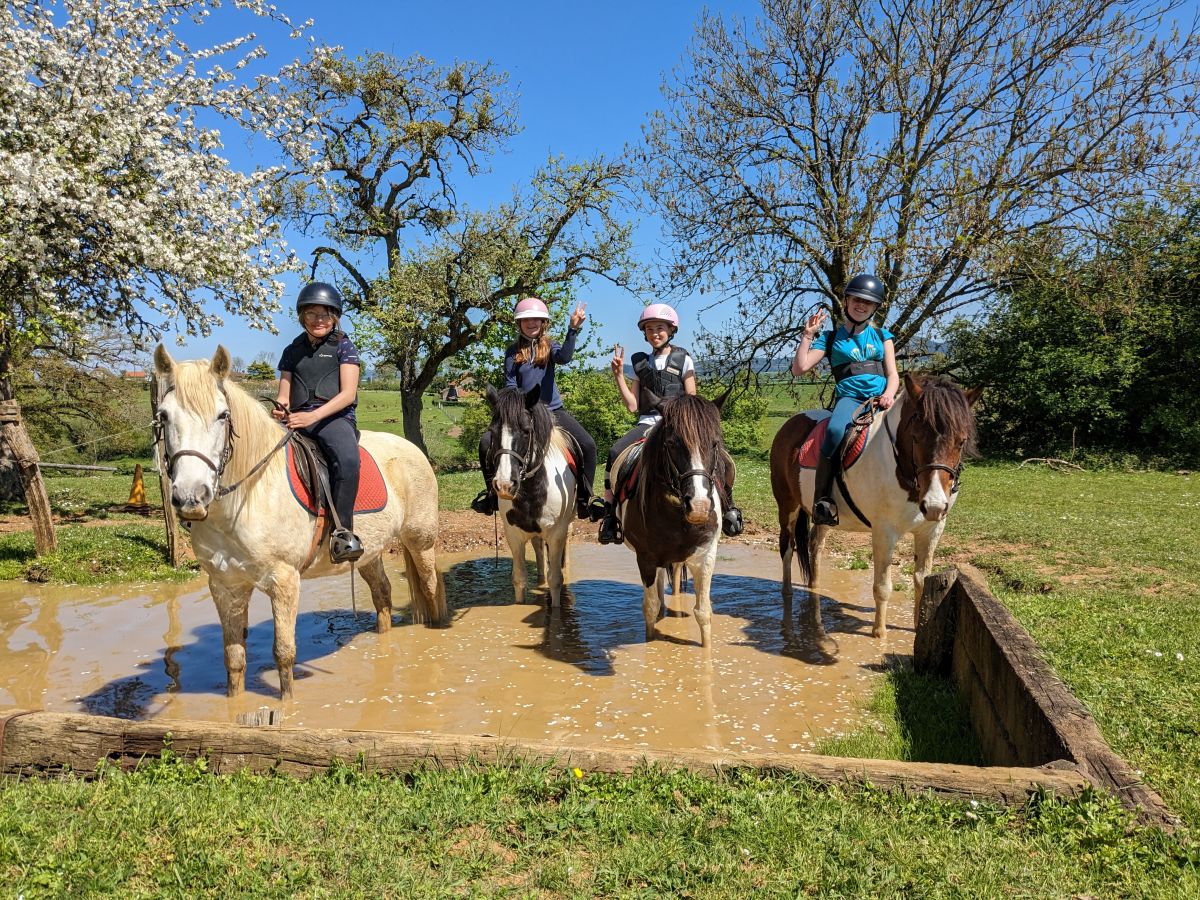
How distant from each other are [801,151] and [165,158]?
1490 cm

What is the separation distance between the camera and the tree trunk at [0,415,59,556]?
999 cm

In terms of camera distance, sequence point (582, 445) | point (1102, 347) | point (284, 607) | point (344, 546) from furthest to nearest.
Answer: point (1102, 347) < point (582, 445) < point (344, 546) < point (284, 607)

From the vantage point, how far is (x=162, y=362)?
13.9 ft

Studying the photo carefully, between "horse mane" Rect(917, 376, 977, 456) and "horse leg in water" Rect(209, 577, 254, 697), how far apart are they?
5.26 metres

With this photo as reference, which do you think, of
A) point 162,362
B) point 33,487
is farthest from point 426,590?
point 33,487

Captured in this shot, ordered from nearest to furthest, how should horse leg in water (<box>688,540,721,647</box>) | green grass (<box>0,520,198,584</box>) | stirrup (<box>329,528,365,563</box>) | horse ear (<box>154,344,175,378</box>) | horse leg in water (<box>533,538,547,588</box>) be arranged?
horse ear (<box>154,344,175,378</box>), stirrup (<box>329,528,365,563</box>), horse leg in water (<box>688,540,721,647</box>), horse leg in water (<box>533,538,547,588</box>), green grass (<box>0,520,198,584</box>)

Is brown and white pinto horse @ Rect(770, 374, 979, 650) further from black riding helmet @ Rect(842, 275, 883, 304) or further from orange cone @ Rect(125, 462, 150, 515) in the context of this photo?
orange cone @ Rect(125, 462, 150, 515)

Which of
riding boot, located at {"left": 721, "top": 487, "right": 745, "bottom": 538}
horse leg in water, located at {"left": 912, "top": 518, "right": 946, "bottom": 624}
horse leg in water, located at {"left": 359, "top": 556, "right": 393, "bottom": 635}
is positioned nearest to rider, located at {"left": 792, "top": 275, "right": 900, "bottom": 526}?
horse leg in water, located at {"left": 912, "top": 518, "right": 946, "bottom": 624}

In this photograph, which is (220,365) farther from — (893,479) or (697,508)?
(893,479)

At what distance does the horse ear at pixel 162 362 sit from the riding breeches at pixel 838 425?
17.7 feet

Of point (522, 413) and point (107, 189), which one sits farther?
point (107, 189)

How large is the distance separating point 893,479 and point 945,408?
0.88m

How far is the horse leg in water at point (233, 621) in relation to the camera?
5.18 m

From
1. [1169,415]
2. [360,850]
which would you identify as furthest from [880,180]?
[360,850]
